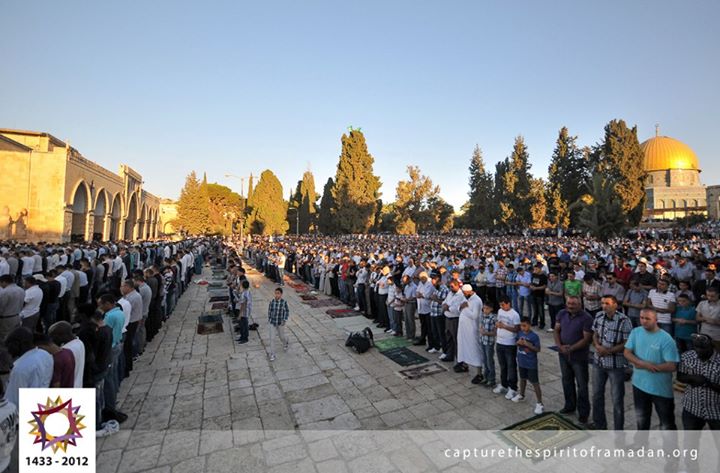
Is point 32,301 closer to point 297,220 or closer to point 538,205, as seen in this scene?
point 538,205

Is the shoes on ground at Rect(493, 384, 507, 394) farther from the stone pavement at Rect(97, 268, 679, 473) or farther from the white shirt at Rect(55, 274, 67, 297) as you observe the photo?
the white shirt at Rect(55, 274, 67, 297)

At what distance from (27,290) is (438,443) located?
28.4 ft

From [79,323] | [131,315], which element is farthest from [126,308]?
[79,323]

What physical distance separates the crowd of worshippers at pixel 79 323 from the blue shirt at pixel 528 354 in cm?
573

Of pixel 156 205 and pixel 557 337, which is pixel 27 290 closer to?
pixel 557 337

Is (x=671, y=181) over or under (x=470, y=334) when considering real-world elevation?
over

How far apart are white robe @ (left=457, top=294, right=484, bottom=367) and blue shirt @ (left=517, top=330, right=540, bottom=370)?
96 centimetres

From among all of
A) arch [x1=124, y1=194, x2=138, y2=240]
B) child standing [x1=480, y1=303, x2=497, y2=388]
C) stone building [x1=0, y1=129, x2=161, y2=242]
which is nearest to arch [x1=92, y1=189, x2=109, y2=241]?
stone building [x1=0, y1=129, x2=161, y2=242]

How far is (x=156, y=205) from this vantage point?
196 feet

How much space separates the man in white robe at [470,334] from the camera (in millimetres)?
6121

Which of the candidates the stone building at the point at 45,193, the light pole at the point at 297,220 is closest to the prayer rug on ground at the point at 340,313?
the stone building at the point at 45,193

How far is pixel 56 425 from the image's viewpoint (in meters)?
3.58

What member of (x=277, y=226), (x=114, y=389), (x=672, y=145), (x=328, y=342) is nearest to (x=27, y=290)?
(x=114, y=389)

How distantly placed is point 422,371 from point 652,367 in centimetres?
368
